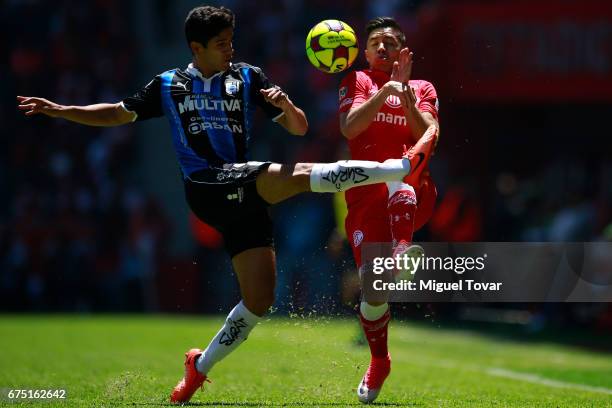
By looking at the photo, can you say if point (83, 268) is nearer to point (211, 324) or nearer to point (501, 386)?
point (211, 324)

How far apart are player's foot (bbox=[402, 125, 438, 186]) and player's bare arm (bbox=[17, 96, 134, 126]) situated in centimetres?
199

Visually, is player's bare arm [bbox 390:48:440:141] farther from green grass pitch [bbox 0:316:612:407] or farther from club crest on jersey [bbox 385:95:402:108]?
green grass pitch [bbox 0:316:612:407]

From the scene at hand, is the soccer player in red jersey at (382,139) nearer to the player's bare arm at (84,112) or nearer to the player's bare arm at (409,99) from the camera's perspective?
the player's bare arm at (409,99)

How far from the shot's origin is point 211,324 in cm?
1917

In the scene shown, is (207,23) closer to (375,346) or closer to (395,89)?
(395,89)

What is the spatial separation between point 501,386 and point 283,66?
1308 centimetres

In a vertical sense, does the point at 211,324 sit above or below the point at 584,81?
below

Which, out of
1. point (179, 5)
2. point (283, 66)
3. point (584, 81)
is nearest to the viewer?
point (584, 81)

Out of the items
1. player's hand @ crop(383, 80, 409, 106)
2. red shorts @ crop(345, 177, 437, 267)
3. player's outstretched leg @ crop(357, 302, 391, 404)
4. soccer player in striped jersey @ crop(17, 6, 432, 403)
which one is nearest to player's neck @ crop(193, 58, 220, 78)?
soccer player in striped jersey @ crop(17, 6, 432, 403)

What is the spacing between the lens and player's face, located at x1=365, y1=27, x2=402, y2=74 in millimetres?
8484

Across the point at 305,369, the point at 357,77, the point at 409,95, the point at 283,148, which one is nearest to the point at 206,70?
the point at 357,77

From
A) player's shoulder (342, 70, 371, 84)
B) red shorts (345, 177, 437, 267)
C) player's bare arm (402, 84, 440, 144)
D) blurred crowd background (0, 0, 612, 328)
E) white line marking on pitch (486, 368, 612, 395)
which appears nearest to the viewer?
player's bare arm (402, 84, 440, 144)

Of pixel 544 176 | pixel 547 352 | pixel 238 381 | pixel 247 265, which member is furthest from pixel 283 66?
pixel 247 265

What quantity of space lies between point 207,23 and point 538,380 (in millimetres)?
4903
